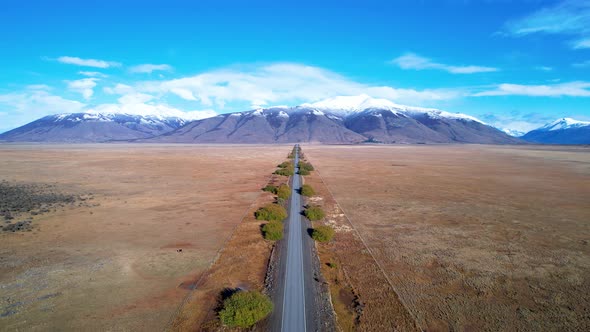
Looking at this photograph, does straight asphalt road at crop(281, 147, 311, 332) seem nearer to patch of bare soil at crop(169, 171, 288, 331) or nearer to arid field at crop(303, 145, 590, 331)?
patch of bare soil at crop(169, 171, 288, 331)

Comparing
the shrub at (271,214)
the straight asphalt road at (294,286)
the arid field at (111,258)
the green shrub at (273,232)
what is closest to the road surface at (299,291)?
the straight asphalt road at (294,286)

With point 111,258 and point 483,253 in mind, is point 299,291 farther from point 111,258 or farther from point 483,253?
point 483,253

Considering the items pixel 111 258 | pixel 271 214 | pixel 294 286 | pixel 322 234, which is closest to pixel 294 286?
pixel 294 286

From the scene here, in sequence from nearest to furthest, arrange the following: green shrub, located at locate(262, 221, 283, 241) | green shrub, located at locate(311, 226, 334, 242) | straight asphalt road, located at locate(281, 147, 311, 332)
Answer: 1. straight asphalt road, located at locate(281, 147, 311, 332)
2. green shrub, located at locate(311, 226, 334, 242)
3. green shrub, located at locate(262, 221, 283, 241)

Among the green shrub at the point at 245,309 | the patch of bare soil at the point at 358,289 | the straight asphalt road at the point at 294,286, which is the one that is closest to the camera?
the green shrub at the point at 245,309

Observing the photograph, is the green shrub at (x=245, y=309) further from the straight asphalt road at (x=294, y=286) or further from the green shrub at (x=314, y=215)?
the green shrub at (x=314, y=215)

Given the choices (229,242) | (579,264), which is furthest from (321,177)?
(579,264)

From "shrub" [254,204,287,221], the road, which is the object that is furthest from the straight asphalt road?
"shrub" [254,204,287,221]

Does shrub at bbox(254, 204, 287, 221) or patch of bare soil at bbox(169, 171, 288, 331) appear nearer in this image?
patch of bare soil at bbox(169, 171, 288, 331)
